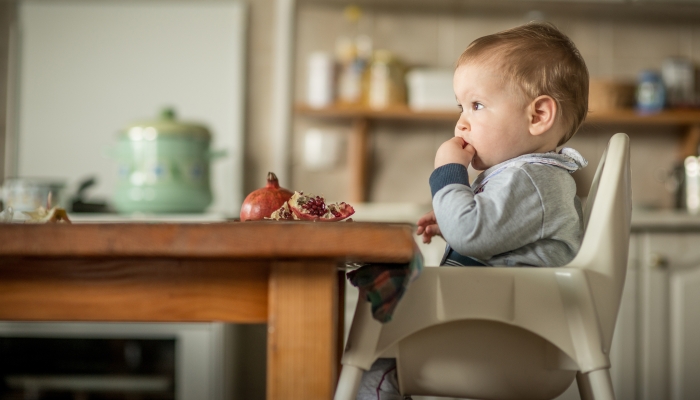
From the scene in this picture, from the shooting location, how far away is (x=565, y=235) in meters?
0.87

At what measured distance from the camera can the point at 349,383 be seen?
0.70 m

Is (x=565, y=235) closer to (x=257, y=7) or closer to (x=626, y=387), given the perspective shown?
(x=626, y=387)

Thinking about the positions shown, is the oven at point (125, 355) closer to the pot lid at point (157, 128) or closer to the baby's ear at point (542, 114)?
the pot lid at point (157, 128)

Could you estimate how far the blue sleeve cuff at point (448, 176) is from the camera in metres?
0.85

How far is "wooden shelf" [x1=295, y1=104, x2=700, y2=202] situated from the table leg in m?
1.95

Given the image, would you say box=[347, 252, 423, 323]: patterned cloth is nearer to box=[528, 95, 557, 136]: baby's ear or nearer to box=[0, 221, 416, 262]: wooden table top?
box=[0, 221, 416, 262]: wooden table top

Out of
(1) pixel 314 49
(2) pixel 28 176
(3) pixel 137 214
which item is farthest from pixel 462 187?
(2) pixel 28 176

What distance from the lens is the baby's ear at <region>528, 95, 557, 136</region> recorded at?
37.3 inches

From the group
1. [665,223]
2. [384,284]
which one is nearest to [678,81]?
[665,223]

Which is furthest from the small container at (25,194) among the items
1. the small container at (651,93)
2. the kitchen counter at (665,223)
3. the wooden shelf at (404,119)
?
the small container at (651,93)

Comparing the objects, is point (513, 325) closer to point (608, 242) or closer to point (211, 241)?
point (608, 242)

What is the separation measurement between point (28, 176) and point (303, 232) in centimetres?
238

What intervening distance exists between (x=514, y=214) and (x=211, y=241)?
44cm

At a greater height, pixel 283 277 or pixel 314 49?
pixel 314 49
